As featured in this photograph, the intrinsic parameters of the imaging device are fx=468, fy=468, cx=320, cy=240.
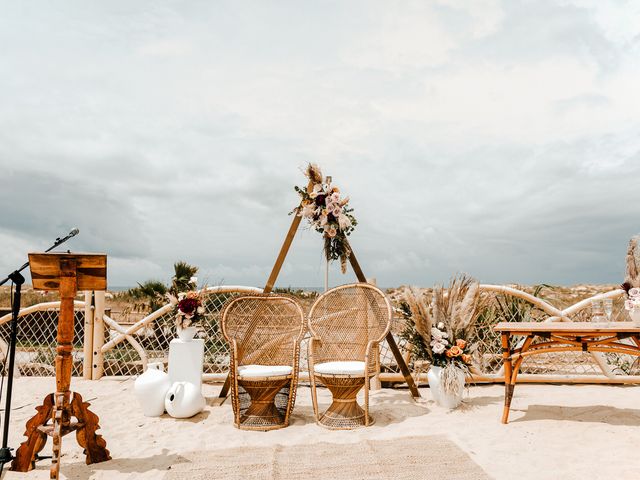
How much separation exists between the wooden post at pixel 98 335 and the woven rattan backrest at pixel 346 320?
297 cm

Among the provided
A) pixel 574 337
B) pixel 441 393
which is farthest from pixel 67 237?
pixel 574 337

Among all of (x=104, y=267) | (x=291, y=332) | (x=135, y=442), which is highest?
(x=104, y=267)

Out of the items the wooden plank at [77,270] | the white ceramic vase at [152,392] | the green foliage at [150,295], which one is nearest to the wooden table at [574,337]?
the white ceramic vase at [152,392]

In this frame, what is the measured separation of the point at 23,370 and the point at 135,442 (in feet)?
13.8

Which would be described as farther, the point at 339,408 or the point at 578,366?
the point at 578,366

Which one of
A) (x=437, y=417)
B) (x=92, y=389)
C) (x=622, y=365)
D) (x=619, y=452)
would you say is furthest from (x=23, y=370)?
(x=622, y=365)

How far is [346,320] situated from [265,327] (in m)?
0.83

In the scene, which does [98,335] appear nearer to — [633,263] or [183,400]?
[183,400]

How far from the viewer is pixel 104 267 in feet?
10.8

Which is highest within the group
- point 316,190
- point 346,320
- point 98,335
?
point 316,190

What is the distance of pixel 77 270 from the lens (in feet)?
10.8

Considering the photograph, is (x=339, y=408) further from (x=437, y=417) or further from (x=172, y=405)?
(x=172, y=405)

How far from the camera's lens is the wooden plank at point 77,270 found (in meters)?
3.21

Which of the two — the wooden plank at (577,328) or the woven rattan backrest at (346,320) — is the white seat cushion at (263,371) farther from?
the wooden plank at (577,328)
